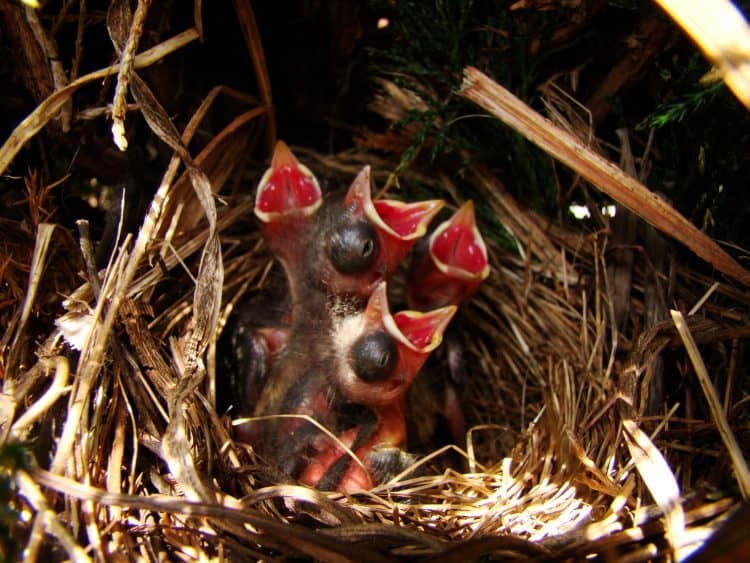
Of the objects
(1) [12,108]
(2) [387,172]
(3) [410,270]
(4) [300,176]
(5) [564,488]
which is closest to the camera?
(5) [564,488]

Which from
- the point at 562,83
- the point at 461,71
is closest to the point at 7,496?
the point at 461,71

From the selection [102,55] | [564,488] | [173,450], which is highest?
[102,55]

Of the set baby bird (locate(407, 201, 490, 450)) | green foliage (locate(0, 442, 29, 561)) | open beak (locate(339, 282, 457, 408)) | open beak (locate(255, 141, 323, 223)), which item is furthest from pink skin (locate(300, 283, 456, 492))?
green foliage (locate(0, 442, 29, 561))

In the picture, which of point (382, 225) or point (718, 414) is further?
point (382, 225)

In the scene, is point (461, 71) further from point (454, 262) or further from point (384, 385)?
point (384, 385)

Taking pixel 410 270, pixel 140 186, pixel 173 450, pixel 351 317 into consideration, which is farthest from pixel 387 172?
pixel 173 450

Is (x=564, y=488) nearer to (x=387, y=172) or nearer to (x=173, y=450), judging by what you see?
(x=173, y=450)
